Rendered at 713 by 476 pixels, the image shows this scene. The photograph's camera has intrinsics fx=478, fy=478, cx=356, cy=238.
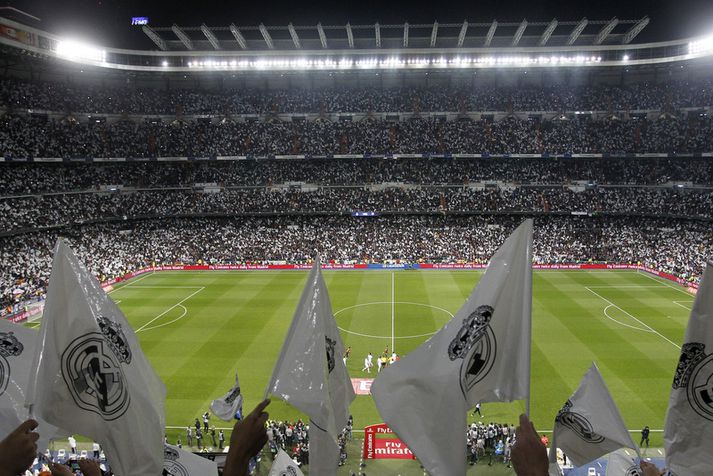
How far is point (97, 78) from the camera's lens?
6353 centimetres

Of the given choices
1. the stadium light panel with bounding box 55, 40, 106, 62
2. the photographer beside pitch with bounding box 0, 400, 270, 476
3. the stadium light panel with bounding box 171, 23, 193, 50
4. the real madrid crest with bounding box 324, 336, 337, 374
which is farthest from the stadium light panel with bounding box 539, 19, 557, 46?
the photographer beside pitch with bounding box 0, 400, 270, 476

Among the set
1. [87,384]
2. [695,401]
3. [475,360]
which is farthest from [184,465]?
[695,401]

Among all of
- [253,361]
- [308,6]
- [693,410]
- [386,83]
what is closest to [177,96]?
[308,6]

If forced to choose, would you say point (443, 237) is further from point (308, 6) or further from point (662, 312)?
point (308, 6)

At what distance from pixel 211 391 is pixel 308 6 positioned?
145ft

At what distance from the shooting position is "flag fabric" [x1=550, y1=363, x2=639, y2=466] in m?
6.86

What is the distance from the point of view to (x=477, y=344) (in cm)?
628

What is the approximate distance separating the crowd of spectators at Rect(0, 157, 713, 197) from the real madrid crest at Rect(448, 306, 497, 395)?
59.0m

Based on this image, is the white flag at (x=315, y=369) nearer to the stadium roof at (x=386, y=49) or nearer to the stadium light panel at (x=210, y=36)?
the stadium roof at (x=386, y=49)

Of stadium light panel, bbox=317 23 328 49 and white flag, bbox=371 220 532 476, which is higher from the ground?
stadium light panel, bbox=317 23 328 49

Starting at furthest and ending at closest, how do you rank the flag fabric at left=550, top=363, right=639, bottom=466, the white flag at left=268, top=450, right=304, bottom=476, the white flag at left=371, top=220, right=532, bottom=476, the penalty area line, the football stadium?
the penalty area line → the football stadium → the white flag at left=268, top=450, right=304, bottom=476 → the flag fabric at left=550, top=363, right=639, bottom=466 → the white flag at left=371, top=220, right=532, bottom=476

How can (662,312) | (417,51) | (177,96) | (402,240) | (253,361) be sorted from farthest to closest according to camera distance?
(177,96) < (417,51) < (402,240) < (662,312) < (253,361)

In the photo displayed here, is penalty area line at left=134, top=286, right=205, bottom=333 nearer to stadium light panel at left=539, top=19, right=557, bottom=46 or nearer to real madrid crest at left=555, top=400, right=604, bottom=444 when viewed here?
real madrid crest at left=555, top=400, right=604, bottom=444

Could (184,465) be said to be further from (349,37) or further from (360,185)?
(349,37)
